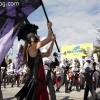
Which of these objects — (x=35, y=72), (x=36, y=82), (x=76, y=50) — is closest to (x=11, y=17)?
(x=35, y=72)

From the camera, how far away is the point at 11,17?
231 inches

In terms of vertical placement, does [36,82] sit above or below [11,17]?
below

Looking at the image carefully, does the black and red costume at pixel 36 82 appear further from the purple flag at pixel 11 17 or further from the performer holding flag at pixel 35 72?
the purple flag at pixel 11 17

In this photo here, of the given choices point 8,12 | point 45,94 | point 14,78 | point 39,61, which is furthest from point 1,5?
point 14,78

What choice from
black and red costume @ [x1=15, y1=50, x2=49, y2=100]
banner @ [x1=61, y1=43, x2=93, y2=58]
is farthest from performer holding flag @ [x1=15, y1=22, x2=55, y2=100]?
banner @ [x1=61, y1=43, x2=93, y2=58]

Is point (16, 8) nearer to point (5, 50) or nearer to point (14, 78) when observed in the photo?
point (5, 50)

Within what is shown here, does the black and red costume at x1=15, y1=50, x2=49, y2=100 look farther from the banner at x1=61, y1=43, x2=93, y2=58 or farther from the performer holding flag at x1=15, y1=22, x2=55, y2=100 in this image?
the banner at x1=61, y1=43, x2=93, y2=58

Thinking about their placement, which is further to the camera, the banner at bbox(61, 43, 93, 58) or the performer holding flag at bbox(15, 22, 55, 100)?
the banner at bbox(61, 43, 93, 58)

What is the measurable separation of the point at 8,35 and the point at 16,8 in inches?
29.6

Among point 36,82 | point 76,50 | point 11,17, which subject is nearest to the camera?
point 36,82

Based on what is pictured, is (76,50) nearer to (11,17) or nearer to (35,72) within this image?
(11,17)

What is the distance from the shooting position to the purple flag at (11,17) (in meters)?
5.54

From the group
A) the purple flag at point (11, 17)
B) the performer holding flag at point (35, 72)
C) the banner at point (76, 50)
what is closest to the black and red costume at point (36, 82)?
the performer holding flag at point (35, 72)

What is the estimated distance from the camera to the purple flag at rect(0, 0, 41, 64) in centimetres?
554
